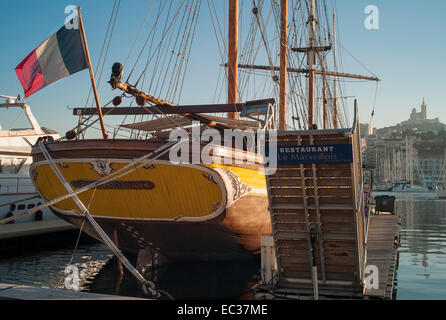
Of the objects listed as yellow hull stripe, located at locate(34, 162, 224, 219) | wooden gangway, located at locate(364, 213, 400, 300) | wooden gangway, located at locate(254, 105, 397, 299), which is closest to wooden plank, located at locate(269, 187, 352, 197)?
wooden gangway, located at locate(254, 105, 397, 299)

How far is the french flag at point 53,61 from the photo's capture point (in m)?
11.0

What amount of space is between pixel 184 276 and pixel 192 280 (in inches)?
16.8

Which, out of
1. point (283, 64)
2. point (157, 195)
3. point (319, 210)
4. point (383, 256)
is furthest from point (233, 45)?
point (319, 210)

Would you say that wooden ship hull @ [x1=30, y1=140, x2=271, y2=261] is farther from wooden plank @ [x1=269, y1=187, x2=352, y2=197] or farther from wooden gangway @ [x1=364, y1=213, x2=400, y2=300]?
wooden gangway @ [x1=364, y1=213, x2=400, y2=300]

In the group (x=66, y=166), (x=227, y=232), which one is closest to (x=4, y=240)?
(x=66, y=166)

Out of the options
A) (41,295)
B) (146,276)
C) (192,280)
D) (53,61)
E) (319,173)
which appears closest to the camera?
(41,295)

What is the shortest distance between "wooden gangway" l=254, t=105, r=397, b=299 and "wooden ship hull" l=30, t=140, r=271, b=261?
3.10 m

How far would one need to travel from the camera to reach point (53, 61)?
436 inches

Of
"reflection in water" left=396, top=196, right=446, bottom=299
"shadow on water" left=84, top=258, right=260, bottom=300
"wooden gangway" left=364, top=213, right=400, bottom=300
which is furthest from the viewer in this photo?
"reflection in water" left=396, top=196, right=446, bottom=299

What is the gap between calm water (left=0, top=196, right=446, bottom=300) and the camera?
11789 mm

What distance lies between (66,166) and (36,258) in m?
6.46

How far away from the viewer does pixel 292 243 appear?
9219mm

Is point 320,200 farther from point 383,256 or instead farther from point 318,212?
point 383,256
